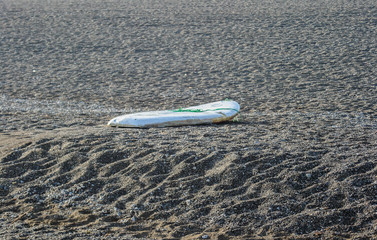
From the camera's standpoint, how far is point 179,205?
4.12 metres

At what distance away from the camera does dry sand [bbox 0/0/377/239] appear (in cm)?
393

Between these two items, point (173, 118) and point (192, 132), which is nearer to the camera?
point (192, 132)

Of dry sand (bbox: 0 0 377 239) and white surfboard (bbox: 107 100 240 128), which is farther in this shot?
white surfboard (bbox: 107 100 240 128)

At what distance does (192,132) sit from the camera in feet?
19.2

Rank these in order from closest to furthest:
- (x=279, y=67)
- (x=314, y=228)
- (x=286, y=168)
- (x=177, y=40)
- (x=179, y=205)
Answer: (x=314, y=228)
(x=179, y=205)
(x=286, y=168)
(x=279, y=67)
(x=177, y=40)

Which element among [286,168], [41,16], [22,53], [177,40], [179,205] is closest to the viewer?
[179,205]

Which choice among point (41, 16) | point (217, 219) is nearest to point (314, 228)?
point (217, 219)

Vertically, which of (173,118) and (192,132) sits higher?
(173,118)

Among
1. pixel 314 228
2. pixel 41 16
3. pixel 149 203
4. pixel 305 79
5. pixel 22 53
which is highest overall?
pixel 41 16

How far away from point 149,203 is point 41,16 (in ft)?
47.9

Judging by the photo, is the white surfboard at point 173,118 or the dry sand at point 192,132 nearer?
the dry sand at point 192,132

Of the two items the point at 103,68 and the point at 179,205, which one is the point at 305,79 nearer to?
the point at 103,68

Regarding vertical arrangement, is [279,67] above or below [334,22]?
below

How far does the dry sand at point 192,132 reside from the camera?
3.93 m
